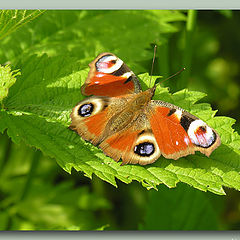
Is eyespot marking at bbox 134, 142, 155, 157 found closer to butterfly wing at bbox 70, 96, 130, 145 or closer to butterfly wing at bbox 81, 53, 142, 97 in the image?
butterfly wing at bbox 70, 96, 130, 145

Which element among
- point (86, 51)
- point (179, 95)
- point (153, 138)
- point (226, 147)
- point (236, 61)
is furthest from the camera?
point (236, 61)

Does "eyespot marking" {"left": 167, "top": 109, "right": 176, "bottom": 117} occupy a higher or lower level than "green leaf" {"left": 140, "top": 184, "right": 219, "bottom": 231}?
Answer: higher

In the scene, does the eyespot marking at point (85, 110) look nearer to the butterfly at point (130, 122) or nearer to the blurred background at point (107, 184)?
the butterfly at point (130, 122)

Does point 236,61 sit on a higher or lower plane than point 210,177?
higher

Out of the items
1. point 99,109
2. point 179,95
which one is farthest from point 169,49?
point 99,109

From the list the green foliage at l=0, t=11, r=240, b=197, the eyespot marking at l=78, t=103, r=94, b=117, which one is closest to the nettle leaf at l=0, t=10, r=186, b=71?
the green foliage at l=0, t=11, r=240, b=197

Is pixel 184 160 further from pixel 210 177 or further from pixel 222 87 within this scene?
pixel 222 87
